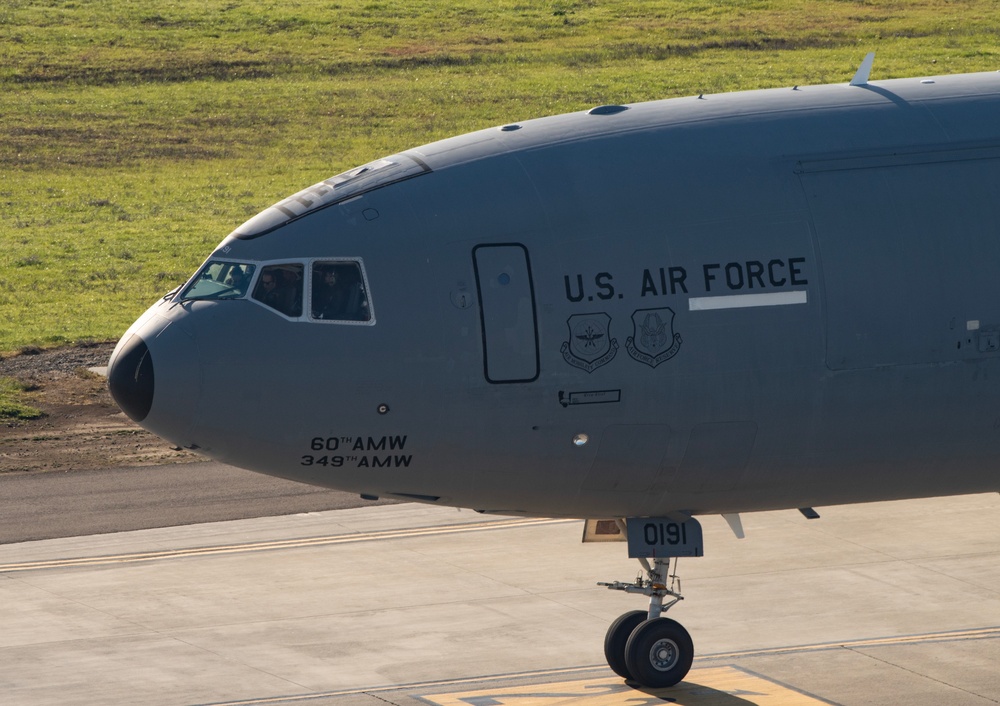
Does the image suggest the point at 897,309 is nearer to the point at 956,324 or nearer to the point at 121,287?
the point at 956,324

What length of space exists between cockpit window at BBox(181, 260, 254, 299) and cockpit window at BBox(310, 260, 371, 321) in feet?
2.42

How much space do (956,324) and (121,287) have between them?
35259 millimetres

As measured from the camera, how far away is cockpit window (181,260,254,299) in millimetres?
17406

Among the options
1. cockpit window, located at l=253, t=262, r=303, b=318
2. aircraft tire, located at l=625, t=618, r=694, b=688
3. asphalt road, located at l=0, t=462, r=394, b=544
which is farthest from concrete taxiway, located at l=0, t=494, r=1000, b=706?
cockpit window, located at l=253, t=262, r=303, b=318

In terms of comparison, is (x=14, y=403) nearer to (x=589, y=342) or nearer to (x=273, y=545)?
(x=273, y=545)

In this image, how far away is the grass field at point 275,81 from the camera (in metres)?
56.0

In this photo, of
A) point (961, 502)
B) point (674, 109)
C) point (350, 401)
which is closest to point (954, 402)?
point (674, 109)

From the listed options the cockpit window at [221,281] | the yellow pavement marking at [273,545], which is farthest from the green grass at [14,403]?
the cockpit window at [221,281]

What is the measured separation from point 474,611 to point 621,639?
3.80 m

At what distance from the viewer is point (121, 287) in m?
49.2

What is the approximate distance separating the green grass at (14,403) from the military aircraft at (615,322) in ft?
64.3

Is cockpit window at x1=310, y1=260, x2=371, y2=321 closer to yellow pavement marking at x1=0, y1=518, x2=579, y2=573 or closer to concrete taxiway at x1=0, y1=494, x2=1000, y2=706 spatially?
concrete taxiway at x1=0, y1=494, x2=1000, y2=706

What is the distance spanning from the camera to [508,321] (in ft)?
56.3

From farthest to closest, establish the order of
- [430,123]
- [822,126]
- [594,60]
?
[594,60] → [430,123] → [822,126]
